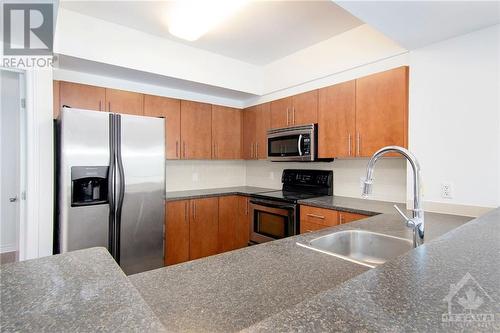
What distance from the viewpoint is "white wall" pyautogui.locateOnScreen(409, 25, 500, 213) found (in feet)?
5.61

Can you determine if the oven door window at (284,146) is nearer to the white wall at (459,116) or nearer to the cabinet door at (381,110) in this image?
the cabinet door at (381,110)

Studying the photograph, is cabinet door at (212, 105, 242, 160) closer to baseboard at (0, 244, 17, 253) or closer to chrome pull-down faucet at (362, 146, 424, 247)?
chrome pull-down faucet at (362, 146, 424, 247)

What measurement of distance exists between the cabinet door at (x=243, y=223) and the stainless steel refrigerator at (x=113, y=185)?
1000 millimetres

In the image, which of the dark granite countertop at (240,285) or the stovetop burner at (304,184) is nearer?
the dark granite countertop at (240,285)

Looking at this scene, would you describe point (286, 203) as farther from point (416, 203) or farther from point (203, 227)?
point (416, 203)

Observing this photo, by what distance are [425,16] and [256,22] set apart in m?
1.32

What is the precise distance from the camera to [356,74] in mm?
2580

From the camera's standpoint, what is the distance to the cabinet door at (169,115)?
9.73 feet

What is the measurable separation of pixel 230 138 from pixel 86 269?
9.79 ft

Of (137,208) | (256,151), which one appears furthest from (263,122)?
(137,208)

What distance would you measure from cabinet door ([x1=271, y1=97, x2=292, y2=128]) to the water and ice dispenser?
6.34 feet

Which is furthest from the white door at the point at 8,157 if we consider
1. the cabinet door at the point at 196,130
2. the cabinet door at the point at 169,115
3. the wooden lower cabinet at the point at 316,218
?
the wooden lower cabinet at the point at 316,218

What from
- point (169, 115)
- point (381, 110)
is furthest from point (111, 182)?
point (381, 110)

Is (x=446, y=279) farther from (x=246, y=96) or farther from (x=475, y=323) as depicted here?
(x=246, y=96)
